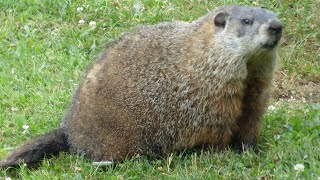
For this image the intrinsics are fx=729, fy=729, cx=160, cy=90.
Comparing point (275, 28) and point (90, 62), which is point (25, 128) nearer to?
point (90, 62)

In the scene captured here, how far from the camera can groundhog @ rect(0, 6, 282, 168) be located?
5371 millimetres

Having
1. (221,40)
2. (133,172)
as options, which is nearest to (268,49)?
(221,40)

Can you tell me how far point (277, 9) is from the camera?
7.53m

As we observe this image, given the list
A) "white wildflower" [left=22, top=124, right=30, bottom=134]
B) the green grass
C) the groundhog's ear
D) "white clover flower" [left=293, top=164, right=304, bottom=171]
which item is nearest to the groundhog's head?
the groundhog's ear

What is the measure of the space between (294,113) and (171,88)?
1087 millimetres

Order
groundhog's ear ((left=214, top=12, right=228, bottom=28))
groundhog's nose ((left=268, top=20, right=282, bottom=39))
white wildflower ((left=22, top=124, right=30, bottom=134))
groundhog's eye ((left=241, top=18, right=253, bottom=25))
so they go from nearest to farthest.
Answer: groundhog's nose ((left=268, top=20, right=282, bottom=39)), groundhog's eye ((left=241, top=18, right=253, bottom=25)), groundhog's ear ((left=214, top=12, right=228, bottom=28)), white wildflower ((left=22, top=124, right=30, bottom=134))

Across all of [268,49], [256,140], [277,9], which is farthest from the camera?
[277,9]

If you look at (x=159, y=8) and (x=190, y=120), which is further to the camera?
(x=159, y=8)

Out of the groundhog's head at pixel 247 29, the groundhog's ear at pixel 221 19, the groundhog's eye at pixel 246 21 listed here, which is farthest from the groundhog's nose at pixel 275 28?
the groundhog's ear at pixel 221 19

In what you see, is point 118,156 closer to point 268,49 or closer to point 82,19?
point 268,49

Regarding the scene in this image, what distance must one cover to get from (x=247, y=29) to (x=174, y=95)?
0.75 meters

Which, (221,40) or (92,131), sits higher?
(221,40)

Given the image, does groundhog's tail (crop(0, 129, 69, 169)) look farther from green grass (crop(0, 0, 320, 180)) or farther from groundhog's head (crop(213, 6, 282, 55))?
groundhog's head (crop(213, 6, 282, 55))

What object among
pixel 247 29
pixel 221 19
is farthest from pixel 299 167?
pixel 221 19
